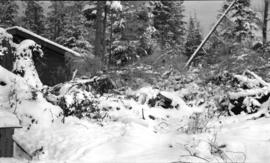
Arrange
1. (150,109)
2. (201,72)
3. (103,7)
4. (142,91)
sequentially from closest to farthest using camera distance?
(150,109) → (142,91) → (201,72) → (103,7)

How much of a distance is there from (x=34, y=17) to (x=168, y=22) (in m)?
16.5

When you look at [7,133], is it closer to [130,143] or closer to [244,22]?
[130,143]

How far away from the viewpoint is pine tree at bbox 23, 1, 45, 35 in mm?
35531

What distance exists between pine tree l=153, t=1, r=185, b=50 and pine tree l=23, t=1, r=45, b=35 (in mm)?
14307

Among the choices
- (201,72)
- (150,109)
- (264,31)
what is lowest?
(150,109)

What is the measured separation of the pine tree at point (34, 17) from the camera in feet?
117

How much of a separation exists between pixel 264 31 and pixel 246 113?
18.8 meters

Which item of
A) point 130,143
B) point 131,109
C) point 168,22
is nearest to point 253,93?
point 131,109

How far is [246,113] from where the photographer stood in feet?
23.9

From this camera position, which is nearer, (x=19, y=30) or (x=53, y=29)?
(x=19, y=30)

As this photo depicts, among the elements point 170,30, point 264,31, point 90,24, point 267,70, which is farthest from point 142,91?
point 170,30

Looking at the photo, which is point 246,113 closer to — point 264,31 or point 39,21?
point 264,31

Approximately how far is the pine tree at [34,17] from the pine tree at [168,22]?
14.3 metres

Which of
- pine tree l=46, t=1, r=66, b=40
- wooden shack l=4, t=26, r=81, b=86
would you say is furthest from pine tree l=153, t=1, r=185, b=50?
wooden shack l=4, t=26, r=81, b=86
